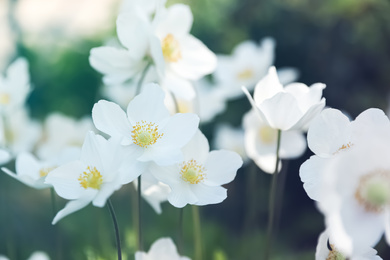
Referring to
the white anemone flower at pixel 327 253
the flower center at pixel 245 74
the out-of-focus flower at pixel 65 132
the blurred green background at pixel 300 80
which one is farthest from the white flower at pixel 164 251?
the blurred green background at pixel 300 80

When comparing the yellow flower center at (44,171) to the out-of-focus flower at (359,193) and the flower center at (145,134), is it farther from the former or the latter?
the out-of-focus flower at (359,193)

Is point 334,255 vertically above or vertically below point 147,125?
below

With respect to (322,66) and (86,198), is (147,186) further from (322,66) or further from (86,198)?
(322,66)

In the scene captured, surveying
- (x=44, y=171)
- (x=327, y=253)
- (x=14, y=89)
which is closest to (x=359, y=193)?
(x=327, y=253)

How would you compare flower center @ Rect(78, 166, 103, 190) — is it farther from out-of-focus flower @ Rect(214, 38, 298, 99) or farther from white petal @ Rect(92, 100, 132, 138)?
out-of-focus flower @ Rect(214, 38, 298, 99)

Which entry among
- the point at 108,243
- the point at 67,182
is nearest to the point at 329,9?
the point at 108,243

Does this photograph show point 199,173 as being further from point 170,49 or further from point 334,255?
point 170,49
